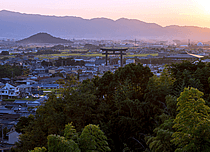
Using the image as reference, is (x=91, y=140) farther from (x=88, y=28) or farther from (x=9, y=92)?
(x=88, y=28)

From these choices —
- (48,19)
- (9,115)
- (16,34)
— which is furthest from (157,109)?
(48,19)

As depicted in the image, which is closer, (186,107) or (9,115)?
(186,107)

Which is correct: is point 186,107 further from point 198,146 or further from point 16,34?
point 16,34

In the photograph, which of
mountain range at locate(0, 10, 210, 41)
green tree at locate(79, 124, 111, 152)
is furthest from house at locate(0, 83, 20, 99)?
mountain range at locate(0, 10, 210, 41)

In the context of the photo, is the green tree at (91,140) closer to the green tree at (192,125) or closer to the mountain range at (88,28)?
the green tree at (192,125)

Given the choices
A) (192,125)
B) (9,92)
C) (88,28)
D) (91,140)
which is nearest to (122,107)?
(91,140)

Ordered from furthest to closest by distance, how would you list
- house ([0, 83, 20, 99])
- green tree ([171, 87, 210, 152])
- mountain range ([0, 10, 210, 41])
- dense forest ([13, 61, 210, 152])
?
mountain range ([0, 10, 210, 41]) < house ([0, 83, 20, 99]) < dense forest ([13, 61, 210, 152]) < green tree ([171, 87, 210, 152])

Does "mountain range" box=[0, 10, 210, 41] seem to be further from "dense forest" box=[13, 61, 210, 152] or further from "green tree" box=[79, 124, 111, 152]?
"green tree" box=[79, 124, 111, 152]
